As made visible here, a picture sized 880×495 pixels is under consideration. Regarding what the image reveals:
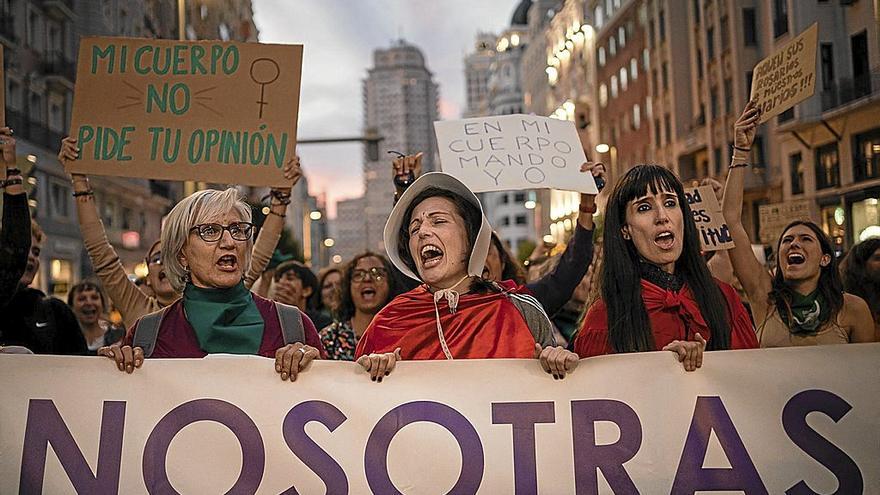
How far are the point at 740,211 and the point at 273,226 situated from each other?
217cm

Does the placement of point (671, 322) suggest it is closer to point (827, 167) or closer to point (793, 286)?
point (793, 286)

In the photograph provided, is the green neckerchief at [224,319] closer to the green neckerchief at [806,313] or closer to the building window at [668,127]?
the green neckerchief at [806,313]

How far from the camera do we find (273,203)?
4.47 metres

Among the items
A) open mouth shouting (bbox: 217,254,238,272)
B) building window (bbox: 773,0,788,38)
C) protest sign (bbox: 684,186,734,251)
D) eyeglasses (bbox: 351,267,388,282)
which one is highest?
building window (bbox: 773,0,788,38)

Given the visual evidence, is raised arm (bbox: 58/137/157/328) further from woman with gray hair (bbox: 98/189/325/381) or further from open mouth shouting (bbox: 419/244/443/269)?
open mouth shouting (bbox: 419/244/443/269)

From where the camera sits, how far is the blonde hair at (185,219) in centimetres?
357

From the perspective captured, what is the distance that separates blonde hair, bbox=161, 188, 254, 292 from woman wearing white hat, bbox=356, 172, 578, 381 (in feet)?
2.01

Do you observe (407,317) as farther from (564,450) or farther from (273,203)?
(273,203)

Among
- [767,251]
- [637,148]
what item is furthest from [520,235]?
[767,251]

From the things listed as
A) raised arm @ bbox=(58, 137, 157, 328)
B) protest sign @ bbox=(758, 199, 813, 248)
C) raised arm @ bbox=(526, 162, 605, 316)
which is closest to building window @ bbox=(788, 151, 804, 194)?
protest sign @ bbox=(758, 199, 813, 248)

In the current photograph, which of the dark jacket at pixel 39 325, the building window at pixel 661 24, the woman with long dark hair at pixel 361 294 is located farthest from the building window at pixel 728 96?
the dark jacket at pixel 39 325

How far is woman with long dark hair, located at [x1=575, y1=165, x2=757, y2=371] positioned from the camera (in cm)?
341

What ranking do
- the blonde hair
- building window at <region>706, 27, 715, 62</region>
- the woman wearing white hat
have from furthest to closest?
building window at <region>706, 27, 715, 62</region>
the blonde hair
the woman wearing white hat

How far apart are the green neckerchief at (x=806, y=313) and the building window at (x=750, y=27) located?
4347mm
